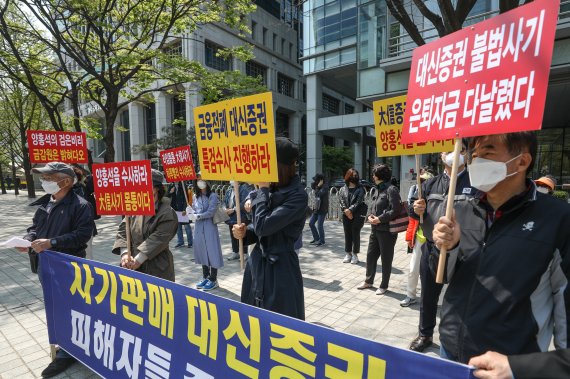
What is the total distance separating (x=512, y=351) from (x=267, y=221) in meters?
1.61

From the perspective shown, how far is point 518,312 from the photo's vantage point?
4.70 ft

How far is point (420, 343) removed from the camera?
11.6 ft

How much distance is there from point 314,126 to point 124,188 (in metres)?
21.2

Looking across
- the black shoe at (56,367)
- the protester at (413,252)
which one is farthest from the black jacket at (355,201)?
the black shoe at (56,367)

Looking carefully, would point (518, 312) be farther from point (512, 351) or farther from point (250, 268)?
point (250, 268)

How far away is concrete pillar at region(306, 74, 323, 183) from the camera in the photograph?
23719mm

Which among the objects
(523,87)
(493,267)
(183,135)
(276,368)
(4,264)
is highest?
(183,135)

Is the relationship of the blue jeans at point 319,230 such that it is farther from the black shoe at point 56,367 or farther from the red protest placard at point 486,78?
the red protest placard at point 486,78

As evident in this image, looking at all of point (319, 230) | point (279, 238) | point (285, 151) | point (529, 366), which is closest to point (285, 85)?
point (319, 230)

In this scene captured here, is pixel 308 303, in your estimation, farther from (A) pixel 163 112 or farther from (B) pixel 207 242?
(A) pixel 163 112

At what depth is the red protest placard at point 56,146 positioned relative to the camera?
7258 mm

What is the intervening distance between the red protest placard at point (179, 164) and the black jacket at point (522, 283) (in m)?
5.36

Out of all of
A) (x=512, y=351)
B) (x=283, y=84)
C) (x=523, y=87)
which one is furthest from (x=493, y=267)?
(x=283, y=84)

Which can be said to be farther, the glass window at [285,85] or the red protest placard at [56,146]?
the glass window at [285,85]
